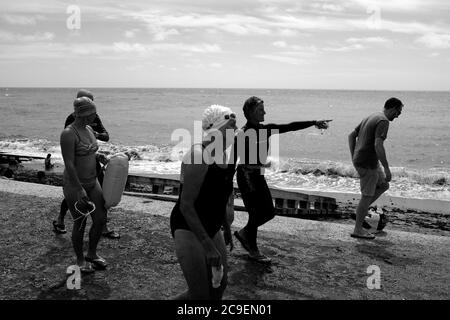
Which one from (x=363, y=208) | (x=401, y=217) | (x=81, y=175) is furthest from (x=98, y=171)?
(x=401, y=217)

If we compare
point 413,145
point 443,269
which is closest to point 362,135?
point 443,269

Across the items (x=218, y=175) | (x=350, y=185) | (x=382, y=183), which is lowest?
(x=350, y=185)

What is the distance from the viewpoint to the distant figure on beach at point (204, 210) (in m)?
2.91

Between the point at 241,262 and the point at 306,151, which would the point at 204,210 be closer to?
the point at 241,262

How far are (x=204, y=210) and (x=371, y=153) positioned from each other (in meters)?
3.66

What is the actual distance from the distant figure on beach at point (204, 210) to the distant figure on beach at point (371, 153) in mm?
3227

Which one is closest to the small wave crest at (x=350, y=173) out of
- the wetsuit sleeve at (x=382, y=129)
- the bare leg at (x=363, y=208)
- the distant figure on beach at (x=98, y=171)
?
the bare leg at (x=363, y=208)

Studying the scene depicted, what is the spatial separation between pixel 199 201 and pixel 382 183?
3.98 metres

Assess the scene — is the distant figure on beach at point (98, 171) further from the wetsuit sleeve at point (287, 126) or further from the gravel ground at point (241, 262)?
the wetsuit sleeve at point (287, 126)

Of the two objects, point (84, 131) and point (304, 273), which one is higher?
point (84, 131)

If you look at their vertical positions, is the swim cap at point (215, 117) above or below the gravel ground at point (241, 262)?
above

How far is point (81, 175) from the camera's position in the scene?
4.38 m
